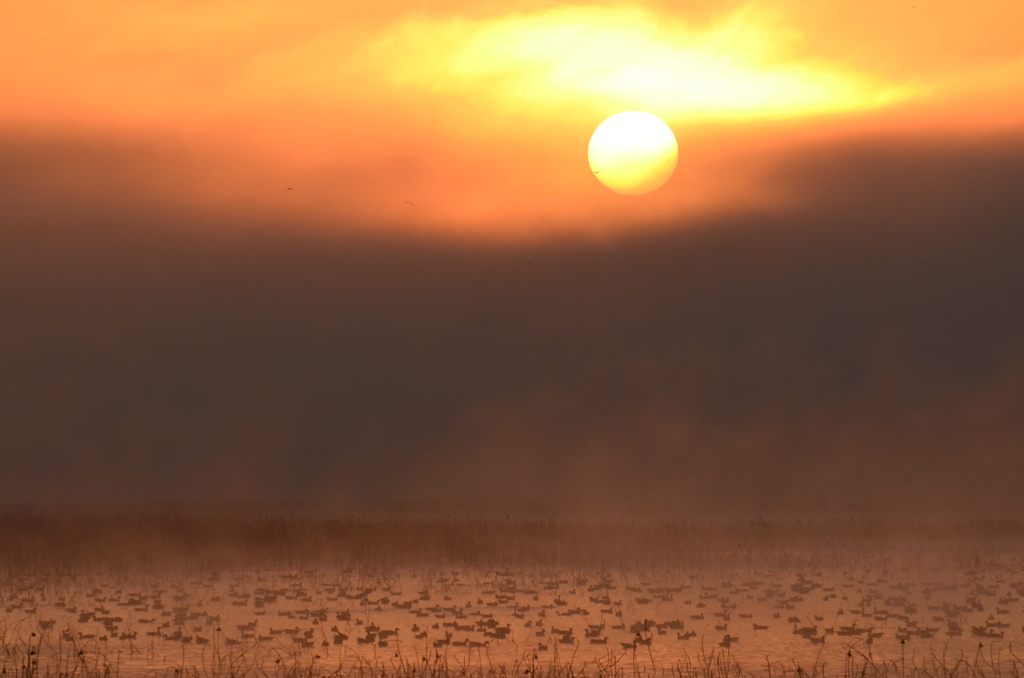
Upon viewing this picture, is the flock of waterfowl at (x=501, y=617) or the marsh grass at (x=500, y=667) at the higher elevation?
the flock of waterfowl at (x=501, y=617)

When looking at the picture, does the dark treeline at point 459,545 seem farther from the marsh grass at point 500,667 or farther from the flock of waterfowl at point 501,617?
the marsh grass at point 500,667

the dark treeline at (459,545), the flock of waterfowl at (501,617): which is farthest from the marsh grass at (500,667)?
the dark treeline at (459,545)

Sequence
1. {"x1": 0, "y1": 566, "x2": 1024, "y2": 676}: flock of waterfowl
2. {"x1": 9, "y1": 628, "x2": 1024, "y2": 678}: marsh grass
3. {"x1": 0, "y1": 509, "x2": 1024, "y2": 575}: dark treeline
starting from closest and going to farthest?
1. {"x1": 9, "y1": 628, "x2": 1024, "y2": 678}: marsh grass
2. {"x1": 0, "y1": 566, "x2": 1024, "y2": 676}: flock of waterfowl
3. {"x1": 0, "y1": 509, "x2": 1024, "y2": 575}: dark treeline

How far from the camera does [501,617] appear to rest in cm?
2392

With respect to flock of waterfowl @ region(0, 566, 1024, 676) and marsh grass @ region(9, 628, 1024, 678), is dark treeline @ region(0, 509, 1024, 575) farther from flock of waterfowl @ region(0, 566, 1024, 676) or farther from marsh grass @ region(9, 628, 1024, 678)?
marsh grass @ region(9, 628, 1024, 678)

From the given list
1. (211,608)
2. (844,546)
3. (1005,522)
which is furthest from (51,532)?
(1005,522)

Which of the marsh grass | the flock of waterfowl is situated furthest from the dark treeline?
the marsh grass

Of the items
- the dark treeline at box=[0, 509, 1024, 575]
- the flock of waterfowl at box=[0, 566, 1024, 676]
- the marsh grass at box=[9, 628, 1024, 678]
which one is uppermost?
the dark treeline at box=[0, 509, 1024, 575]

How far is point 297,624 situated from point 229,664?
14.0ft

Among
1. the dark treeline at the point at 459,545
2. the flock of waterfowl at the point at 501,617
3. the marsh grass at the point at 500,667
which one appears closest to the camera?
the marsh grass at the point at 500,667

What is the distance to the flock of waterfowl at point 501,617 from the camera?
777 inches

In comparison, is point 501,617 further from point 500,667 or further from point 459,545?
point 459,545

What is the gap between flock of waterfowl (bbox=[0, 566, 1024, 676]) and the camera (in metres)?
19.7

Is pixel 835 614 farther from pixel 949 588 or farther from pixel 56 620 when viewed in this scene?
pixel 56 620
